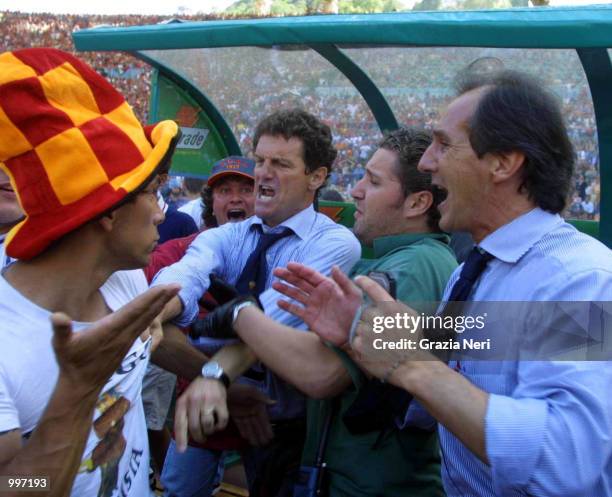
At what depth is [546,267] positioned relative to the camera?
1642 mm

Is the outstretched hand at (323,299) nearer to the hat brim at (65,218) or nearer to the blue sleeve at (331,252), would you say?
the hat brim at (65,218)

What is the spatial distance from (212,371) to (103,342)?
739 millimetres

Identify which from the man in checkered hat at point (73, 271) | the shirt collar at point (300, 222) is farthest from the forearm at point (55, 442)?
the shirt collar at point (300, 222)

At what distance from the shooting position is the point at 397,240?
233 centimetres

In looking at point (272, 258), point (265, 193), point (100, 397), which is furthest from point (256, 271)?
point (100, 397)

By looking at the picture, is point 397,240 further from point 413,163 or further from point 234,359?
point 234,359

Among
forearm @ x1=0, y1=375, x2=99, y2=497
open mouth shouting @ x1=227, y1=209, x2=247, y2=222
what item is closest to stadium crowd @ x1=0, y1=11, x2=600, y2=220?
open mouth shouting @ x1=227, y1=209, x2=247, y2=222

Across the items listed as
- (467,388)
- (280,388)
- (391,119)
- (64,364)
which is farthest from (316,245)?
(391,119)

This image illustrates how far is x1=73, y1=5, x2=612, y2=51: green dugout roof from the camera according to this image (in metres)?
2.83

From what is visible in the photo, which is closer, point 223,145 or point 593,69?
point 593,69

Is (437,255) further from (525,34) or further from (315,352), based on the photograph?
(525,34)

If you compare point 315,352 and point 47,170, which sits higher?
point 47,170

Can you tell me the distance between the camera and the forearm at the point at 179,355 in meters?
2.33

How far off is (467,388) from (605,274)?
424 millimetres
